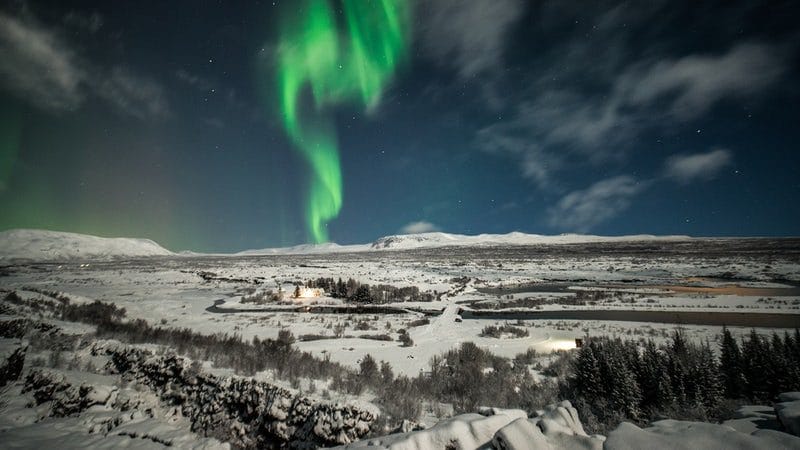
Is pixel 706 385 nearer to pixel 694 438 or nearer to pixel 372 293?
pixel 694 438

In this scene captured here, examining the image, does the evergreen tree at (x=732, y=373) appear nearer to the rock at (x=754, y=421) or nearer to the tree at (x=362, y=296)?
the rock at (x=754, y=421)

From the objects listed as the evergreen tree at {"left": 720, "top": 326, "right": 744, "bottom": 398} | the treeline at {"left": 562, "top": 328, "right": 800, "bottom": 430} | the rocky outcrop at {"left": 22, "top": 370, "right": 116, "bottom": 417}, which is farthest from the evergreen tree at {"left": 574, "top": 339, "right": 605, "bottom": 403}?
the rocky outcrop at {"left": 22, "top": 370, "right": 116, "bottom": 417}

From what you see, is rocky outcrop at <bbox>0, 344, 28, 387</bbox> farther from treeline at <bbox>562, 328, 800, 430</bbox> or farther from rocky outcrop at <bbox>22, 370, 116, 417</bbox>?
treeline at <bbox>562, 328, 800, 430</bbox>

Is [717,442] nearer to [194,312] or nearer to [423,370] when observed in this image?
[423,370]

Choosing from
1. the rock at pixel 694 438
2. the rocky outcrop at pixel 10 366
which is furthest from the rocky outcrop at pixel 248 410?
the rock at pixel 694 438

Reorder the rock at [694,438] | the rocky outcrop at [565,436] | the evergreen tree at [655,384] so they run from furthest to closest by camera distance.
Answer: the evergreen tree at [655,384]
the rocky outcrop at [565,436]
the rock at [694,438]

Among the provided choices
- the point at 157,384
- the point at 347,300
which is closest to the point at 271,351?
the point at 157,384
